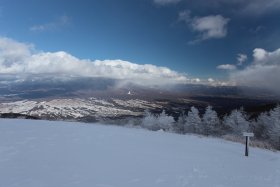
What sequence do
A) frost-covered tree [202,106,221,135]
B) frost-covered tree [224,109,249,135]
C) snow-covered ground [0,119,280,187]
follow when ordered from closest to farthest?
snow-covered ground [0,119,280,187]
frost-covered tree [224,109,249,135]
frost-covered tree [202,106,221,135]

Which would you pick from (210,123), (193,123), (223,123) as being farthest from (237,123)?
(193,123)

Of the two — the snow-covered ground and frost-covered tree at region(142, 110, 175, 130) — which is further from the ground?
the snow-covered ground

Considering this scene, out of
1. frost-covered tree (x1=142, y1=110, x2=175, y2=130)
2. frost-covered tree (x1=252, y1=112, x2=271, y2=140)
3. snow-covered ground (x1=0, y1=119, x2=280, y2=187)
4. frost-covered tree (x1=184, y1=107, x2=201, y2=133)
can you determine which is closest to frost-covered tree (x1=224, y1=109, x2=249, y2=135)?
frost-covered tree (x1=252, y1=112, x2=271, y2=140)

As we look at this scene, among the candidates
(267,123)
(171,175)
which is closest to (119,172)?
(171,175)

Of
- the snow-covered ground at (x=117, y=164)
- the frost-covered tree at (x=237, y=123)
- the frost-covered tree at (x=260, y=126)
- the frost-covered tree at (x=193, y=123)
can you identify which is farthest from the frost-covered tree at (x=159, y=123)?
the snow-covered ground at (x=117, y=164)

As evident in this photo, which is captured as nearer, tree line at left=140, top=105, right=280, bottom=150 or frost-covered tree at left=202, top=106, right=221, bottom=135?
tree line at left=140, top=105, right=280, bottom=150

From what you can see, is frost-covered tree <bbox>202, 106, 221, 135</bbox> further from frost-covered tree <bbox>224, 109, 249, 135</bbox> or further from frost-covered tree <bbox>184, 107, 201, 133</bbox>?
frost-covered tree <bbox>224, 109, 249, 135</bbox>

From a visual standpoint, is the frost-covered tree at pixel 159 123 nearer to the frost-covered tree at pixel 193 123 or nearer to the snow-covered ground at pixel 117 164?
the frost-covered tree at pixel 193 123

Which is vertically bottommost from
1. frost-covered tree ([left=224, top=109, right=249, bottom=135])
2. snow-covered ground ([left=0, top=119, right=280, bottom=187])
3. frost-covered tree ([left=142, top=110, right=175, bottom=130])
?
frost-covered tree ([left=142, top=110, right=175, bottom=130])

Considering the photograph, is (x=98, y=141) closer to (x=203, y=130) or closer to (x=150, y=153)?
(x=150, y=153)
